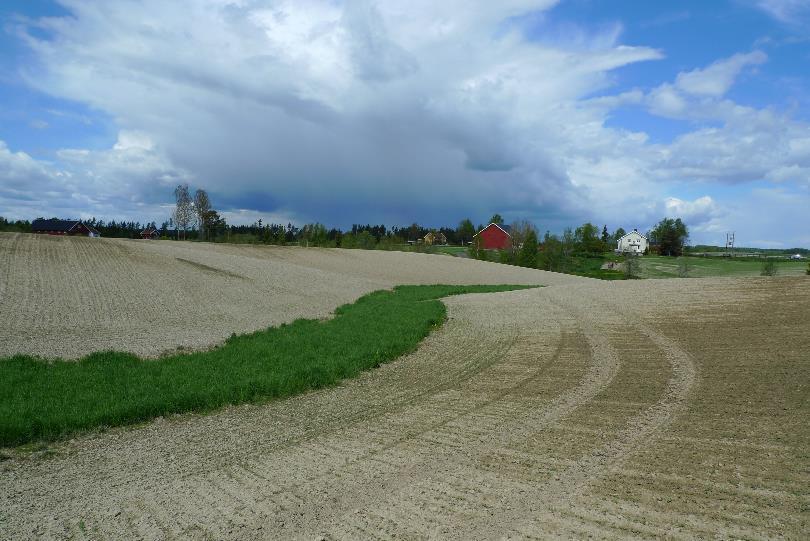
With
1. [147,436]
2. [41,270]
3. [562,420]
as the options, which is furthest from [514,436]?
[41,270]

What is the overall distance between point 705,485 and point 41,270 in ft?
121

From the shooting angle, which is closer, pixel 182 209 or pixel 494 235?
pixel 182 209

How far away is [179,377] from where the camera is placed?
46.2 feet

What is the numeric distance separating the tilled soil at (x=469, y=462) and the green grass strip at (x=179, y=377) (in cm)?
57

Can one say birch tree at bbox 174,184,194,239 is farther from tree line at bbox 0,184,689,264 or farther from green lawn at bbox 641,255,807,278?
green lawn at bbox 641,255,807,278

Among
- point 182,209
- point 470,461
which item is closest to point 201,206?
point 182,209

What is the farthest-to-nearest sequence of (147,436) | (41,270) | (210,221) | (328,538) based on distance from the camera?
(210,221) → (41,270) → (147,436) → (328,538)

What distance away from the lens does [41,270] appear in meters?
33.7

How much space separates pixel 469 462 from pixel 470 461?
4cm

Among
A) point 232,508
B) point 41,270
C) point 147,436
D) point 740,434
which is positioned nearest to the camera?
point 232,508

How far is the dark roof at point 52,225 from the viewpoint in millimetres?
122100

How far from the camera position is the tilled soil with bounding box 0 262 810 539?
616 centimetres

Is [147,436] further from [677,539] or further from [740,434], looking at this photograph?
[740,434]

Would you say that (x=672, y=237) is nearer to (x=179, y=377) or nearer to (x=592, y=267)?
(x=592, y=267)
